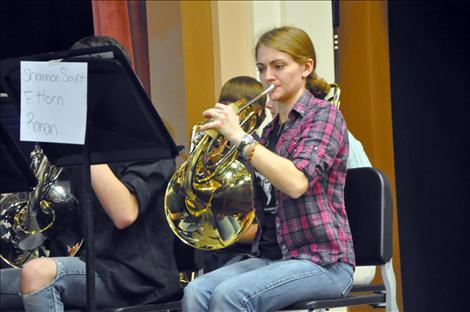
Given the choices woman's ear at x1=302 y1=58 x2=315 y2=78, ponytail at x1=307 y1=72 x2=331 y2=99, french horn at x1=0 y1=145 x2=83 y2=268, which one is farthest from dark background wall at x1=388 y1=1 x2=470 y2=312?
french horn at x1=0 y1=145 x2=83 y2=268

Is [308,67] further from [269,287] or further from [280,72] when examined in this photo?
[269,287]

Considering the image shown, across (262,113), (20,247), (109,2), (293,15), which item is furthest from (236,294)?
(109,2)

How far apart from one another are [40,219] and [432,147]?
163 cm

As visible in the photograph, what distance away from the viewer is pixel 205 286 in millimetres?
2424

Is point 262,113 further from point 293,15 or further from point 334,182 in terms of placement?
point 293,15

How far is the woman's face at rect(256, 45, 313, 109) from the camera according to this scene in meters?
2.51

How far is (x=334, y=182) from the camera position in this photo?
2.45 meters

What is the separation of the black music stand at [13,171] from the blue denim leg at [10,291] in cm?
37

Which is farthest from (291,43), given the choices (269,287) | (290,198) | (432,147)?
(432,147)

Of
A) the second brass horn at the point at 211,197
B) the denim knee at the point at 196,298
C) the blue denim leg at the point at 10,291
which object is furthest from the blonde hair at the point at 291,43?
the blue denim leg at the point at 10,291

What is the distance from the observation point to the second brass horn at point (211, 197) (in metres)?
2.53

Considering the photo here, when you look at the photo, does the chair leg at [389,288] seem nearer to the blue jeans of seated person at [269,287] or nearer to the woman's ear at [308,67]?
the blue jeans of seated person at [269,287]

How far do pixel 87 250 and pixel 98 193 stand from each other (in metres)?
0.28

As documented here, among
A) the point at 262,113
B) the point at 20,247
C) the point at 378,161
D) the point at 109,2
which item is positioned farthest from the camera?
the point at 109,2
